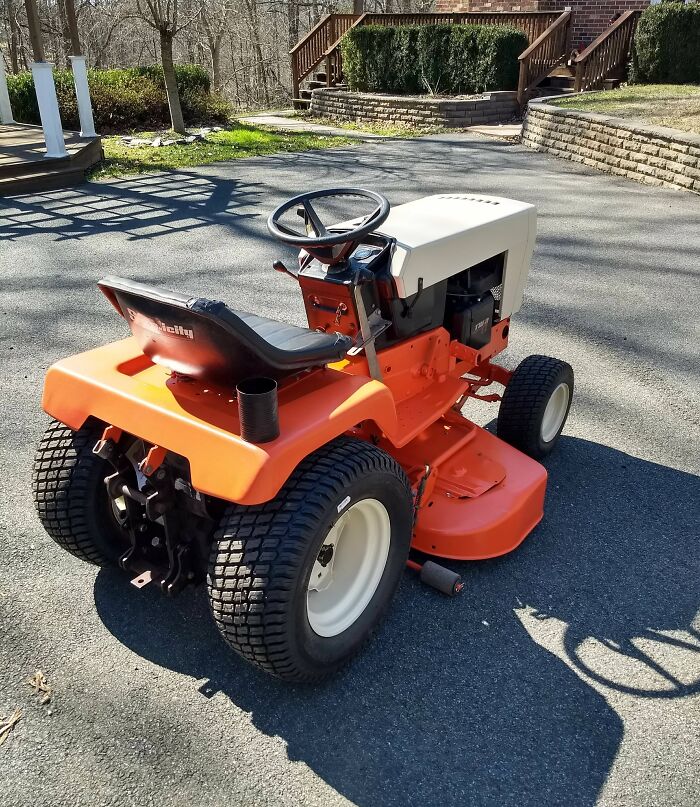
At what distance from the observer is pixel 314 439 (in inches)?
77.7

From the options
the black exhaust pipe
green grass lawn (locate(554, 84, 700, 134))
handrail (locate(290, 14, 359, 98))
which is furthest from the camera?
handrail (locate(290, 14, 359, 98))

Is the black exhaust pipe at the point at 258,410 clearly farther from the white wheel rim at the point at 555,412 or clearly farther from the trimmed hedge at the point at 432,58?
the trimmed hedge at the point at 432,58

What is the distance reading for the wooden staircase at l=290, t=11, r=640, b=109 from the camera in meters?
13.6

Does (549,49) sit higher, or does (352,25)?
(352,25)

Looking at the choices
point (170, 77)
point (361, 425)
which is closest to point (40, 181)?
point (170, 77)

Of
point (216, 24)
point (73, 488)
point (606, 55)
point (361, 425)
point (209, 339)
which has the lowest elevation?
point (73, 488)

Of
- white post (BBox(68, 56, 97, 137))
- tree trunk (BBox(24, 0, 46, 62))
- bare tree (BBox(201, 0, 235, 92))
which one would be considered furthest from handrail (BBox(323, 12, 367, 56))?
bare tree (BBox(201, 0, 235, 92))

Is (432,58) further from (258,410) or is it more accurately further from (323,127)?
(258,410)

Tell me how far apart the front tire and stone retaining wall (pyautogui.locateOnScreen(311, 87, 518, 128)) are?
12.6 metres

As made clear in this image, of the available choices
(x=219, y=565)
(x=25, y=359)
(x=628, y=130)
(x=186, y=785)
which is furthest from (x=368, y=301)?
(x=628, y=130)

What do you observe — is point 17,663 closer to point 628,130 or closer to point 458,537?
point 458,537

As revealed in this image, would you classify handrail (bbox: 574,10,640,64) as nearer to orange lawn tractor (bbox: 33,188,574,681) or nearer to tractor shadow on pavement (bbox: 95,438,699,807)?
orange lawn tractor (bbox: 33,188,574,681)

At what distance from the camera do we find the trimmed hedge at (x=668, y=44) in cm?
1271

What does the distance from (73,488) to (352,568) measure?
0.94 meters
